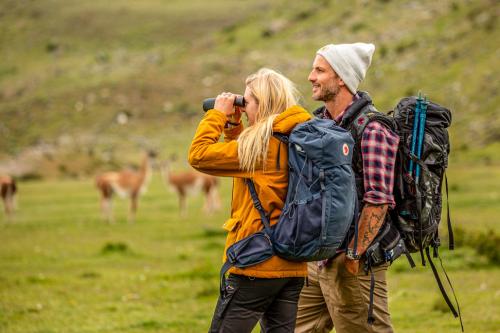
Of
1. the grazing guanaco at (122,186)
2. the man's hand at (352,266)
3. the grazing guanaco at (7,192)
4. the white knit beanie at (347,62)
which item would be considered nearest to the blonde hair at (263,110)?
the white knit beanie at (347,62)

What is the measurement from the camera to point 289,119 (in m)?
5.00

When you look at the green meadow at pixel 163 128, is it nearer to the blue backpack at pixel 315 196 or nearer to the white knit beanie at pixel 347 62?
the white knit beanie at pixel 347 62

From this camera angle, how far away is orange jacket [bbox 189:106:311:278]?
4.98 meters

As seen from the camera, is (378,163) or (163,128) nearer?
(378,163)

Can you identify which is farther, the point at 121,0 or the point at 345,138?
the point at 121,0

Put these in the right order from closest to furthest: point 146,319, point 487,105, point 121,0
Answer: point 146,319
point 487,105
point 121,0

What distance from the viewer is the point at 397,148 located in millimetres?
5395

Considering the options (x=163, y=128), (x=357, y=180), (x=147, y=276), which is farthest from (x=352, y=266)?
(x=163, y=128)

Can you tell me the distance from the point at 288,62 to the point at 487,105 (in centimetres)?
2272

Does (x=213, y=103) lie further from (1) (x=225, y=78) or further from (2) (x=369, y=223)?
(1) (x=225, y=78)

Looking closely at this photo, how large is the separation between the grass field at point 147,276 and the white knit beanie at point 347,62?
14.3 ft

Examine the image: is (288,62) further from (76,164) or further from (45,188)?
(45,188)

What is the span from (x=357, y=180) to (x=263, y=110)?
0.83 metres

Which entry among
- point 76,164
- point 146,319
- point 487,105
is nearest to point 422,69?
point 487,105
